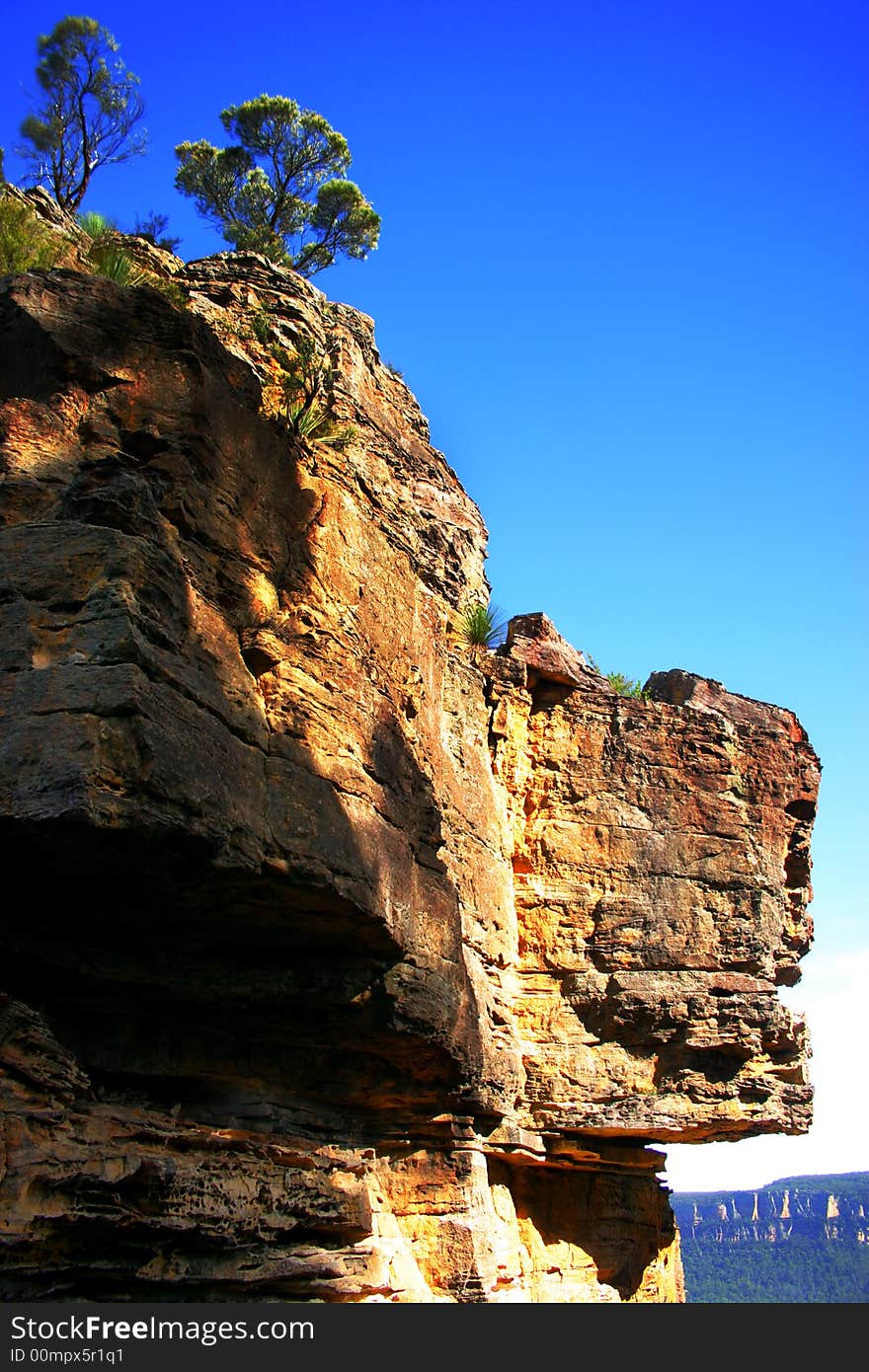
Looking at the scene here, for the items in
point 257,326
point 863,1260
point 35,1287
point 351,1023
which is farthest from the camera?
point 863,1260

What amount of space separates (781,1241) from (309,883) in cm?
16003

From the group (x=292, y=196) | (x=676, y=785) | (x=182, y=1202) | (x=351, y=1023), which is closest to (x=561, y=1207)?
(x=676, y=785)

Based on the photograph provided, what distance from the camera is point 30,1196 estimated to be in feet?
25.1

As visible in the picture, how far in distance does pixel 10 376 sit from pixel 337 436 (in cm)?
446

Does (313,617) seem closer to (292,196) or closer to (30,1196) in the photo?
(30,1196)

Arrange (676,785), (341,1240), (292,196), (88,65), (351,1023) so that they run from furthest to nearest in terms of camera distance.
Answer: (292,196) < (88,65) < (676,785) < (351,1023) < (341,1240)

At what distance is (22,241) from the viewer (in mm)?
12836

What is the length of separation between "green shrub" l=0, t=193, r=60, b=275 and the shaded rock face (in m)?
1.91

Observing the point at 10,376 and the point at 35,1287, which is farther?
the point at 10,376

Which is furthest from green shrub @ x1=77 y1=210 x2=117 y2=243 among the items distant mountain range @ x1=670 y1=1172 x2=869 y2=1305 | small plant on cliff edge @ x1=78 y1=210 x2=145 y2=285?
distant mountain range @ x1=670 y1=1172 x2=869 y2=1305

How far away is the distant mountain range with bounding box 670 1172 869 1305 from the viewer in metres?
123

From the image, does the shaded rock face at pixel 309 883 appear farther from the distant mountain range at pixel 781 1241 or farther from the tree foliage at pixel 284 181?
the distant mountain range at pixel 781 1241

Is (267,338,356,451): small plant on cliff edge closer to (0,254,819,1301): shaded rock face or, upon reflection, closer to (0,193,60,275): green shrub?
(0,254,819,1301): shaded rock face

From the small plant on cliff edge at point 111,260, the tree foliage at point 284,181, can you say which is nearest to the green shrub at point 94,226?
the small plant on cliff edge at point 111,260
